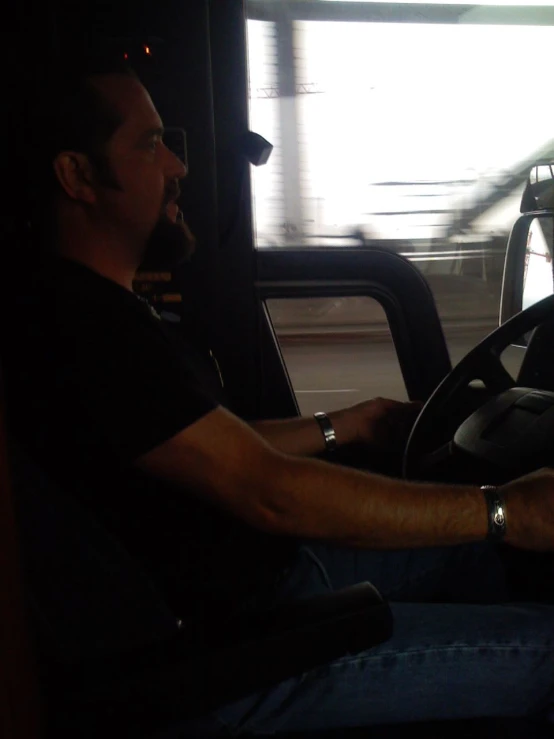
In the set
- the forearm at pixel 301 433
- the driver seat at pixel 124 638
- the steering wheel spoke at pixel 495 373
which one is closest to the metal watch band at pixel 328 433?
the forearm at pixel 301 433

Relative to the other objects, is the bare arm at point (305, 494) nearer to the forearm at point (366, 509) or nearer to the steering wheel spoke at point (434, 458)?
the forearm at point (366, 509)

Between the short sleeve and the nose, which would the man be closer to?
the short sleeve

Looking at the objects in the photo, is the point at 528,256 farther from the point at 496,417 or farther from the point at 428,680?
the point at 428,680

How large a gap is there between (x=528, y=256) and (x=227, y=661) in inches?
66.1

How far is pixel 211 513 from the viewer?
39.6 inches

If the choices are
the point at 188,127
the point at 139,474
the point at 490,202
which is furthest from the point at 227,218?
the point at 139,474

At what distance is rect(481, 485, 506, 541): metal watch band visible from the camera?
95 cm

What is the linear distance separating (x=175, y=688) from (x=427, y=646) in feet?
1.12

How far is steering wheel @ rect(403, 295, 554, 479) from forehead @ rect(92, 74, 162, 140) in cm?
77

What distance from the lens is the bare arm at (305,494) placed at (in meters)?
0.88

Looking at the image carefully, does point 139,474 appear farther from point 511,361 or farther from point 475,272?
point 475,272

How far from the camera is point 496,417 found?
1342 mm

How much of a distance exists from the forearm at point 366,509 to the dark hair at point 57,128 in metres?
0.56

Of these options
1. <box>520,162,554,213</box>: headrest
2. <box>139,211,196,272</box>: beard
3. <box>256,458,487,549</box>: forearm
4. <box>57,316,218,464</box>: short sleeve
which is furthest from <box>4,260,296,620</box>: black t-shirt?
<box>520,162,554,213</box>: headrest
